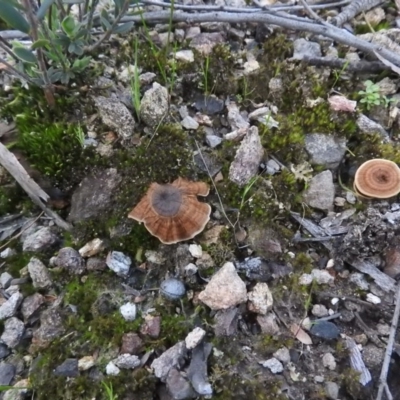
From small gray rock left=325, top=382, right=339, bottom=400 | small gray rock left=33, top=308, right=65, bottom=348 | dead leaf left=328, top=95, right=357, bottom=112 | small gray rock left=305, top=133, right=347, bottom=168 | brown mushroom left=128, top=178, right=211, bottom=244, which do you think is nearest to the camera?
small gray rock left=325, top=382, right=339, bottom=400

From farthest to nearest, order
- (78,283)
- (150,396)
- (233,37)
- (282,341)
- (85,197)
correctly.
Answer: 1. (233,37)
2. (85,197)
3. (78,283)
4. (282,341)
5. (150,396)

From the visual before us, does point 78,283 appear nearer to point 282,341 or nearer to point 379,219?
point 282,341

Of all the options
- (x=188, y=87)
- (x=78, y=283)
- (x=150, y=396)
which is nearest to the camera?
(x=150, y=396)

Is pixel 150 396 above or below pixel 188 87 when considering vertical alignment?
below

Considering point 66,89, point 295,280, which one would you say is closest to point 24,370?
point 295,280

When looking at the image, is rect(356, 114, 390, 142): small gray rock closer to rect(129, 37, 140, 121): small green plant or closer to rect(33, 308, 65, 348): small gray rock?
rect(129, 37, 140, 121): small green plant

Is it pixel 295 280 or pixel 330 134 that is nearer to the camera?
pixel 295 280

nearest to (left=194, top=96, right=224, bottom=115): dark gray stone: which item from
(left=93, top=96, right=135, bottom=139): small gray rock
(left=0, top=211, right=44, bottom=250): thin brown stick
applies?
(left=93, top=96, right=135, bottom=139): small gray rock
